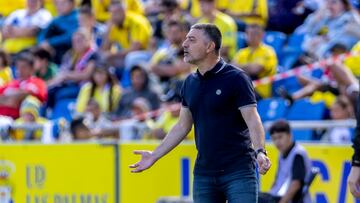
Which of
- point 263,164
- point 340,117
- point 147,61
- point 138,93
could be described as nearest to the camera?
point 263,164

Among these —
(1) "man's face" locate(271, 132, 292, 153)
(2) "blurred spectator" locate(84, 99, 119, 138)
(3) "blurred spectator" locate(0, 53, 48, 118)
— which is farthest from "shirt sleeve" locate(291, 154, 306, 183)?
(3) "blurred spectator" locate(0, 53, 48, 118)

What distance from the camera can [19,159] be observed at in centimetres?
1166

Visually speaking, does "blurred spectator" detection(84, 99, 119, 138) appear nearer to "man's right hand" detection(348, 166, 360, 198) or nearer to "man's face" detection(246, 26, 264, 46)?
"man's face" detection(246, 26, 264, 46)

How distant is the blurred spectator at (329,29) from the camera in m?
13.7

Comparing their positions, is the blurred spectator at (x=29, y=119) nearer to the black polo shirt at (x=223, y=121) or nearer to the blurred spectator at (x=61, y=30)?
the blurred spectator at (x=61, y=30)

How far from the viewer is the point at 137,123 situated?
12.9m

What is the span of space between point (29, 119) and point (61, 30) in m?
3.64

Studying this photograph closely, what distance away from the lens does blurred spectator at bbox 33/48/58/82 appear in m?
15.7

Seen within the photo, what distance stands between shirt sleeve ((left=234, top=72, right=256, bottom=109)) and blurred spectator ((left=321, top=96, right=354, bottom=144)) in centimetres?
400

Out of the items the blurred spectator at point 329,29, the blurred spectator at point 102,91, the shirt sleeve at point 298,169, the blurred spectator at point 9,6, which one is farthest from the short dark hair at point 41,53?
the shirt sleeve at point 298,169

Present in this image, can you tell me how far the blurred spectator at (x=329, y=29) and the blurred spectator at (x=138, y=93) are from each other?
2293 mm

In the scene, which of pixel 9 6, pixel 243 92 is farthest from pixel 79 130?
pixel 9 6

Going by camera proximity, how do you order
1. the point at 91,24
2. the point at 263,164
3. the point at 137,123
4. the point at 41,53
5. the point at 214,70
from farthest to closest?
the point at 91,24
the point at 41,53
the point at 137,123
the point at 214,70
the point at 263,164

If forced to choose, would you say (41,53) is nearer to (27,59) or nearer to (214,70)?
(27,59)
